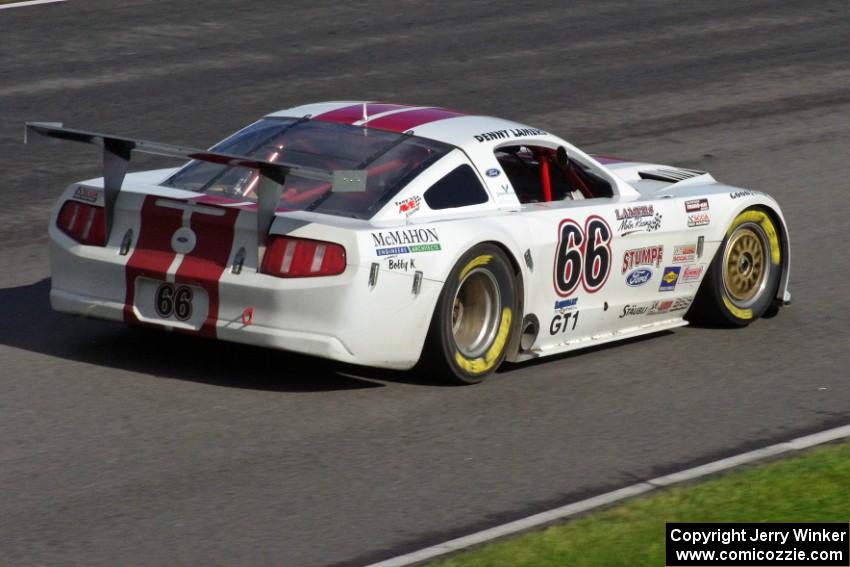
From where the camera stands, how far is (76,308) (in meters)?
7.61

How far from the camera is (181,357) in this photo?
790 centimetres

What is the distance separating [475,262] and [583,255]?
82 centimetres

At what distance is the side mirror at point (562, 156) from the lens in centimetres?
854

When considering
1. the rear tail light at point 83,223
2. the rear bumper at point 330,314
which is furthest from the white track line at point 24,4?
the rear bumper at point 330,314

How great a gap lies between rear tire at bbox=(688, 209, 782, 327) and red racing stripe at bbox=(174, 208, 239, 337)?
10.2 feet

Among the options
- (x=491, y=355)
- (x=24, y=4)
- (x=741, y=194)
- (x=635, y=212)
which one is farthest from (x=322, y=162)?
(x=24, y=4)

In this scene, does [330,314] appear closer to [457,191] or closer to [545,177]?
[457,191]

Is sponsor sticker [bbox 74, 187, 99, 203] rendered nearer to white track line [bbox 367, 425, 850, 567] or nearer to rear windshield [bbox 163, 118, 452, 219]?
rear windshield [bbox 163, 118, 452, 219]

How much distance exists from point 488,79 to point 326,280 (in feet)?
32.8

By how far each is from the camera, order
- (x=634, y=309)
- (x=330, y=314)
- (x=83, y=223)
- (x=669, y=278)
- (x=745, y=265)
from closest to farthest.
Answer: (x=330, y=314) → (x=83, y=223) → (x=634, y=309) → (x=669, y=278) → (x=745, y=265)

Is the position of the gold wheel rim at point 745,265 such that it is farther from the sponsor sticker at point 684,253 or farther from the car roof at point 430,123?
the car roof at point 430,123

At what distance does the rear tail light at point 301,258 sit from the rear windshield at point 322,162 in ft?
1.23

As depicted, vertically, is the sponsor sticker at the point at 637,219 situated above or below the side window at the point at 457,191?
below

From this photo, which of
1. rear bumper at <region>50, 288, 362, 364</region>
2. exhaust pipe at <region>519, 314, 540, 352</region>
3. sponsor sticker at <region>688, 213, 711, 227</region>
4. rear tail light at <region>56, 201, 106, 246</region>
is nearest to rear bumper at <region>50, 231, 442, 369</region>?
rear bumper at <region>50, 288, 362, 364</region>
